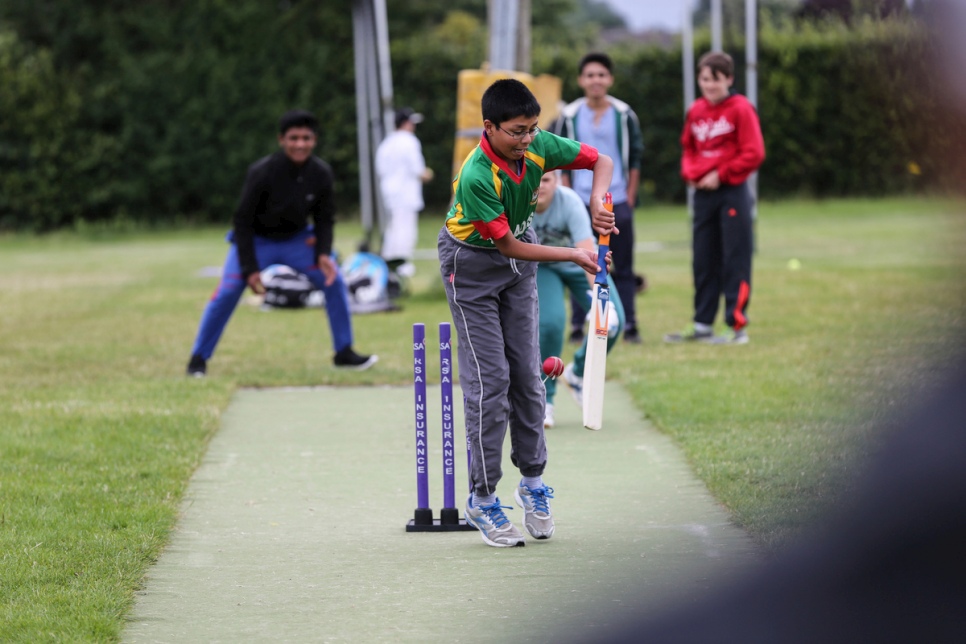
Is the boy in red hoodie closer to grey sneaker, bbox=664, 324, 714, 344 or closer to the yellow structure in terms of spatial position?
grey sneaker, bbox=664, 324, 714, 344

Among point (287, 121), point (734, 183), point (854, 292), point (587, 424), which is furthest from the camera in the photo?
point (854, 292)

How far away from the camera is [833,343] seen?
10.0m

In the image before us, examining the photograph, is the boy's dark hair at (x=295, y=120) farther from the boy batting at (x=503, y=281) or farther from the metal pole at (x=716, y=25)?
the metal pole at (x=716, y=25)

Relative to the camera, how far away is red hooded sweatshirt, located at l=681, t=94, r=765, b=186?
9891 mm

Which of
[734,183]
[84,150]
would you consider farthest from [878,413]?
[84,150]

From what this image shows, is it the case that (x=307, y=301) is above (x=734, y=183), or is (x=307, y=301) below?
below

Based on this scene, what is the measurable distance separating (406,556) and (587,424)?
890 mm

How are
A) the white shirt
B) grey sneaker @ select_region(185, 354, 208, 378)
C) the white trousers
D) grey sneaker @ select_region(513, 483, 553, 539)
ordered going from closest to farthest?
grey sneaker @ select_region(513, 483, 553, 539) < grey sneaker @ select_region(185, 354, 208, 378) < the white shirt < the white trousers

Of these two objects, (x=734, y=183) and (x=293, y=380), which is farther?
(x=734, y=183)

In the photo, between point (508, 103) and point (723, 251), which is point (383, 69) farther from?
point (508, 103)

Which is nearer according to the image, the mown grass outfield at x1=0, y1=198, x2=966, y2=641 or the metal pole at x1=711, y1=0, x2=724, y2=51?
the mown grass outfield at x1=0, y1=198, x2=966, y2=641

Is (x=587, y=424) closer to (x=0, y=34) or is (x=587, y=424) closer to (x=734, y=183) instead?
(x=734, y=183)

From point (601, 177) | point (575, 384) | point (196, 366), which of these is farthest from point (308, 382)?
point (601, 177)

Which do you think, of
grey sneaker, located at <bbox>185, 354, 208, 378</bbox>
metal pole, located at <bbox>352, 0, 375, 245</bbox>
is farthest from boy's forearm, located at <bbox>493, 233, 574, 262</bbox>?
metal pole, located at <bbox>352, 0, 375, 245</bbox>
